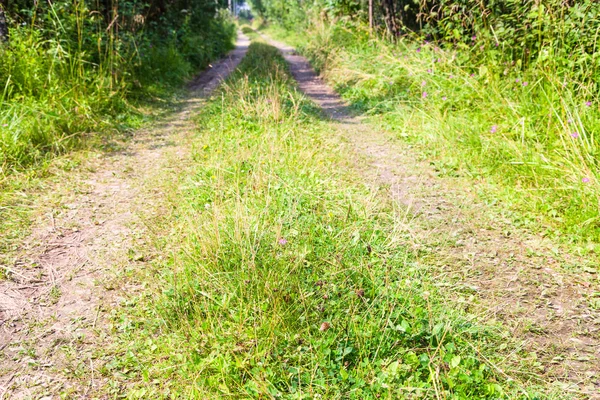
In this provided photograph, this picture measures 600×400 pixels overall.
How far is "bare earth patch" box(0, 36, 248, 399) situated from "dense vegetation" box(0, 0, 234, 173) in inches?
26.0

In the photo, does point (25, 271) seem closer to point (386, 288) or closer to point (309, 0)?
point (386, 288)

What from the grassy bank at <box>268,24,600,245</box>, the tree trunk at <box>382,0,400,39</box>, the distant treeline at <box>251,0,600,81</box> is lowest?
the grassy bank at <box>268,24,600,245</box>

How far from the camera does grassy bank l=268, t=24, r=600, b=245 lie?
143 inches

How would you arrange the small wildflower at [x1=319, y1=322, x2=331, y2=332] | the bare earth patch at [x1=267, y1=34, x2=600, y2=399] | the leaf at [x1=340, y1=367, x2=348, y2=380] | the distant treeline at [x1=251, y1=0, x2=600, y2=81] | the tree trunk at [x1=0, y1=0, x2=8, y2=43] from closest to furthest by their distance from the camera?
the leaf at [x1=340, y1=367, x2=348, y2=380], the small wildflower at [x1=319, y1=322, x2=331, y2=332], the bare earth patch at [x1=267, y1=34, x2=600, y2=399], the distant treeline at [x1=251, y1=0, x2=600, y2=81], the tree trunk at [x1=0, y1=0, x2=8, y2=43]

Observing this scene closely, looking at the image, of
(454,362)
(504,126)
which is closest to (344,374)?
(454,362)

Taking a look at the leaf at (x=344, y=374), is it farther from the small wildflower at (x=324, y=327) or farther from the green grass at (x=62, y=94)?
the green grass at (x=62, y=94)

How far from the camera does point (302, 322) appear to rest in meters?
2.28

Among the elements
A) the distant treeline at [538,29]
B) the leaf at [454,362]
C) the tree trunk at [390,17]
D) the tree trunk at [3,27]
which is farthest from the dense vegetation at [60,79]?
the tree trunk at [390,17]

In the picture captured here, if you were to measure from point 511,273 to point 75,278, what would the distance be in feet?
9.04

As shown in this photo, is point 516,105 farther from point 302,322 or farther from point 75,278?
point 75,278

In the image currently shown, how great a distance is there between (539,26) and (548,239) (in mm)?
2565

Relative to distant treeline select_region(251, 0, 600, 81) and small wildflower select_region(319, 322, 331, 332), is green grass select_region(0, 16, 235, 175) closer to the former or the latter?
small wildflower select_region(319, 322, 331, 332)

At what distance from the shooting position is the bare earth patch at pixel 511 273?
2346 mm

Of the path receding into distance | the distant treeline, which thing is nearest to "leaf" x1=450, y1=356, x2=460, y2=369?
the path receding into distance
